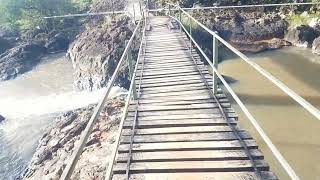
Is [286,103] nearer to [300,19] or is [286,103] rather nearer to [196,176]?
[300,19]


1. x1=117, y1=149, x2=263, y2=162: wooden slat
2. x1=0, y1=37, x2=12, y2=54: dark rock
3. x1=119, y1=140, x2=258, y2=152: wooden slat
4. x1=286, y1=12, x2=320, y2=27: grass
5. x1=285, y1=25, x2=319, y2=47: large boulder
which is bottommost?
x1=0, y1=37, x2=12, y2=54: dark rock

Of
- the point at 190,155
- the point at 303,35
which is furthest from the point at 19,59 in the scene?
the point at 190,155

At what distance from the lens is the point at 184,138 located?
20.2ft

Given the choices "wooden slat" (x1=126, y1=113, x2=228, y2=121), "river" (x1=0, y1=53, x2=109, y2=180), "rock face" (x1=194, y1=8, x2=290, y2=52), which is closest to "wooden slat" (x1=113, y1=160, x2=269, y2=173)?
"wooden slat" (x1=126, y1=113, x2=228, y2=121)

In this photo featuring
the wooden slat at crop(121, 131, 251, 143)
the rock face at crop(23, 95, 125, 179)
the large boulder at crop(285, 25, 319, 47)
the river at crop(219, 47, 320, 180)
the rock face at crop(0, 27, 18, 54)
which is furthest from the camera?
the rock face at crop(0, 27, 18, 54)

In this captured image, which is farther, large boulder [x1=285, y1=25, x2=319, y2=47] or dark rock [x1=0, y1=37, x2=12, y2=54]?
dark rock [x1=0, y1=37, x2=12, y2=54]

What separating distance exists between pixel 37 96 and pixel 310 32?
15471mm

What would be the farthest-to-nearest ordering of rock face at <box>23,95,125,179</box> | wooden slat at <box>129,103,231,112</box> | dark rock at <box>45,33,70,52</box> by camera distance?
dark rock at <box>45,33,70,52</box>
rock face at <box>23,95,125,179</box>
wooden slat at <box>129,103,231,112</box>

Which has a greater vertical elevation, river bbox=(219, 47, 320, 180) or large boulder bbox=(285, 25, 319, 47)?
large boulder bbox=(285, 25, 319, 47)

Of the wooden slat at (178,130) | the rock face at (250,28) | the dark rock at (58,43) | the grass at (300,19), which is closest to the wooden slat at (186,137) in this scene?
the wooden slat at (178,130)

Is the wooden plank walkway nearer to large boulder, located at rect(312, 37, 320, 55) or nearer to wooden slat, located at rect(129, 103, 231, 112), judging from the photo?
wooden slat, located at rect(129, 103, 231, 112)

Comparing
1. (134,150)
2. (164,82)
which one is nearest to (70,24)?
(164,82)

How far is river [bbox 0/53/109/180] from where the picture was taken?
15.3 meters

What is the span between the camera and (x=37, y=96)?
22.5m
